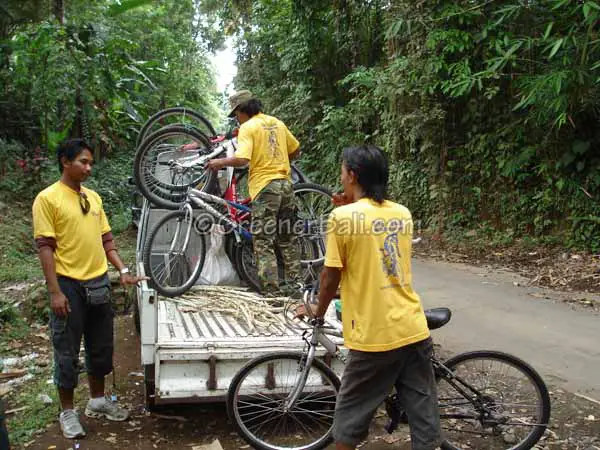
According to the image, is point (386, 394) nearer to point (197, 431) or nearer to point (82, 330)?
point (197, 431)

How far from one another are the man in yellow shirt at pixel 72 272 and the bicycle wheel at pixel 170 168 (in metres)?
1.72

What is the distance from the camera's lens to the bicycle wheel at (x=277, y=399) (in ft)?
11.0

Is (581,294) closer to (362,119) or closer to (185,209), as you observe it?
(185,209)

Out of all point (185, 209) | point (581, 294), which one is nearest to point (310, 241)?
point (185, 209)

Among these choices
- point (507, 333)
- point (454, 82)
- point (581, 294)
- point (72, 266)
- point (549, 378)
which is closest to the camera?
point (72, 266)

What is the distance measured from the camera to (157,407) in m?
4.12

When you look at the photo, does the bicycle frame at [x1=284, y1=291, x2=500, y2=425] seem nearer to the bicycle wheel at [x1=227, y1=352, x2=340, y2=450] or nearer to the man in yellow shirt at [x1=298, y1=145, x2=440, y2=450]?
the bicycle wheel at [x1=227, y1=352, x2=340, y2=450]

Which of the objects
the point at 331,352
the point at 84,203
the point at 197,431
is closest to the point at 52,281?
the point at 84,203

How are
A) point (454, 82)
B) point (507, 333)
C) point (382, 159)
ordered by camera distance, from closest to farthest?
point (382, 159) → point (507, 333) → point (454, 82)

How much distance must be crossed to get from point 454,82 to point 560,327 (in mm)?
4703

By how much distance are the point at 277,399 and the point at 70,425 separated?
1.39m

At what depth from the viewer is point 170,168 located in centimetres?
569

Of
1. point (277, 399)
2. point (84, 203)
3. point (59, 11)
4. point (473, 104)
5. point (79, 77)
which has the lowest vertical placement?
point (277, 399)

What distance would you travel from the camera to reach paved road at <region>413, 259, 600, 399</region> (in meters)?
4.68
